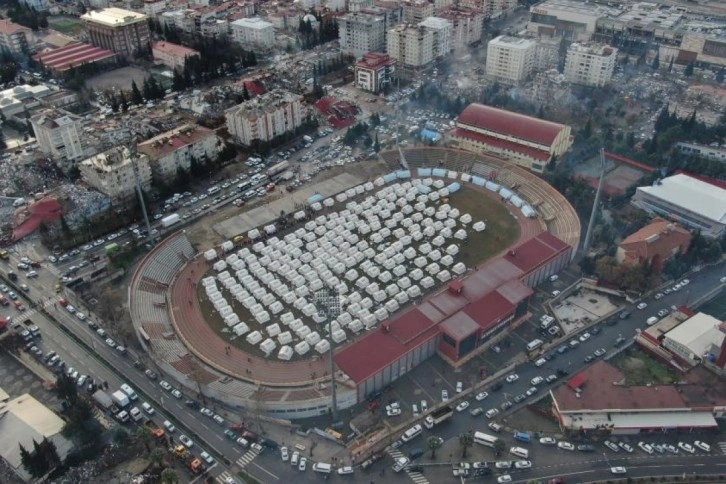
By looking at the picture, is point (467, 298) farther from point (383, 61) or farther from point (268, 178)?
point (383, 61)

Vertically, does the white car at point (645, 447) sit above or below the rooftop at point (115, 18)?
below

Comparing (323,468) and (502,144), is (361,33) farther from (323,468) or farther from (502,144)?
(323,468)

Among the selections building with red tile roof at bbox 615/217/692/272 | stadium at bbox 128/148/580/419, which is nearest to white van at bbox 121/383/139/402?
stadium at bbox 128/148/580/419

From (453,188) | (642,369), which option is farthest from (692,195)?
(642,369)

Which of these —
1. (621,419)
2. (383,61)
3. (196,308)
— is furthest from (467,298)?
(383,61)

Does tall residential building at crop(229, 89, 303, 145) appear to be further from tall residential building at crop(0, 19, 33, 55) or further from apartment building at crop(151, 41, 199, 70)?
tall residential building at crop(0, 19, 33, 55)

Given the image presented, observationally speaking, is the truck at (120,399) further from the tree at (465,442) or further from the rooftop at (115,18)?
the rooftop at (115,18)

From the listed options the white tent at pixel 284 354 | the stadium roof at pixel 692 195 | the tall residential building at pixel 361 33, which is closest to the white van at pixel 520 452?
the white tent at pixel 284 354
